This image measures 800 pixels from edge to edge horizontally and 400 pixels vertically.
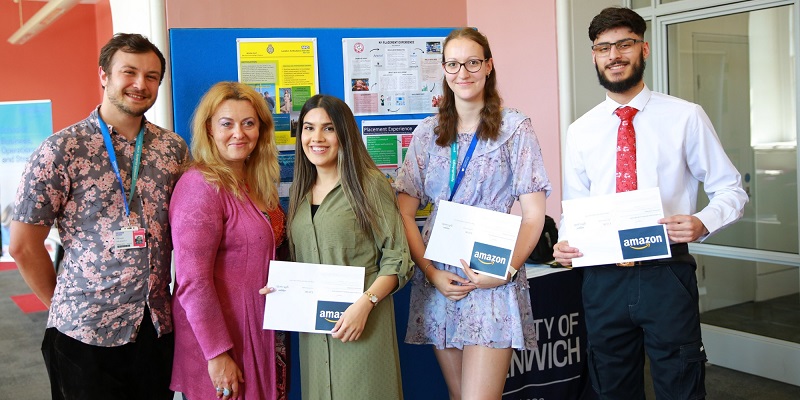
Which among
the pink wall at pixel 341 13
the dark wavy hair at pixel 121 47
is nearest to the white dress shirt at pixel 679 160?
the dark wavy hair at pixel 121 47

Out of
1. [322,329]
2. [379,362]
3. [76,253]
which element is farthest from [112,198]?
[379,362]

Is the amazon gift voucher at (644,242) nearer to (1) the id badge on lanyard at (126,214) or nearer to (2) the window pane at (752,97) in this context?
(1) the id badge on lanyard at (126,214)

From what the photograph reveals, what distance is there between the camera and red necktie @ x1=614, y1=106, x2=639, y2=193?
2.36 m

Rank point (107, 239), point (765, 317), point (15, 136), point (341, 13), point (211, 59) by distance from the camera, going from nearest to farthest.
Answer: point (107, 239) → point (211, 59) → point (765, 317) → point (341, 13) → point (15, 136)

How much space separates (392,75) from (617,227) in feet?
4.28

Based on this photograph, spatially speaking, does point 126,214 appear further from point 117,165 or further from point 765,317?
point 765,317

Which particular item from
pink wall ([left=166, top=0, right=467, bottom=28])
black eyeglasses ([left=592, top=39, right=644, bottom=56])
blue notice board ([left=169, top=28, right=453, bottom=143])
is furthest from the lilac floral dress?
pink wall ([left=166, top=0, right=467, bottom=28])

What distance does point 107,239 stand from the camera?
2156mm

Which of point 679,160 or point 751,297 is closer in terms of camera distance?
point 679,160

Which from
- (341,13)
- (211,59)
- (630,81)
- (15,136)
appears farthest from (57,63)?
(630,81)

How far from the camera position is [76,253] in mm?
2162

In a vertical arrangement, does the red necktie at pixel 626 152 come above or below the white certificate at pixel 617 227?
above

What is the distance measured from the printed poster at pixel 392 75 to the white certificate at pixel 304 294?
1047 mm

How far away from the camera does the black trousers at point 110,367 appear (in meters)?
2.15
